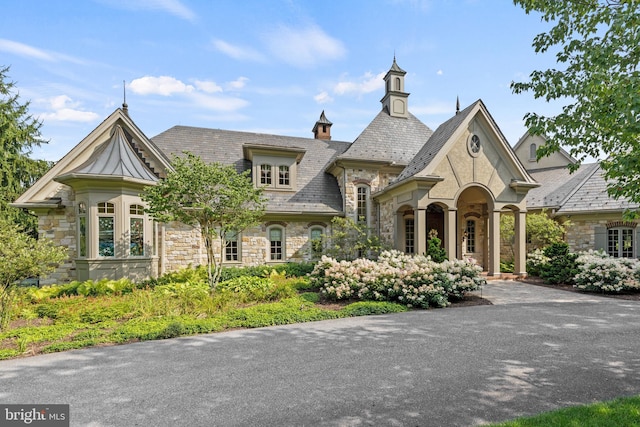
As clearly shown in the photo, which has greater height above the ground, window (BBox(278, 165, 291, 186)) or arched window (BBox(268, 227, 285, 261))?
window (BBox(278, 165, 291, 186))

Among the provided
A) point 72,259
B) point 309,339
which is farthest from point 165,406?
point 72,259

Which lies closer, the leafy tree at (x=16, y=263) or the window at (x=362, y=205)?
the leafy tree at (x=16, y=263)

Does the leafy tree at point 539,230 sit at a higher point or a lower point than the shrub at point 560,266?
higher

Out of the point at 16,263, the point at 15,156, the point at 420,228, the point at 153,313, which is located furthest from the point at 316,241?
the point at 15,156

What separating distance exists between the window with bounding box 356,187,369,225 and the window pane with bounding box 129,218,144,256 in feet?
32.3

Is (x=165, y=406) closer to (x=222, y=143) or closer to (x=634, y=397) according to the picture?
(x=634, y=397)

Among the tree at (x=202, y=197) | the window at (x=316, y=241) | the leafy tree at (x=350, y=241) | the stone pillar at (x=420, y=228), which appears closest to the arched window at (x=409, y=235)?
the leafy tree at (x=350, y=241)

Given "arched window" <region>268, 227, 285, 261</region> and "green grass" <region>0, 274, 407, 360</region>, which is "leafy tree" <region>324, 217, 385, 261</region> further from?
"green grass" <region>0, 274, 407, 360</region>

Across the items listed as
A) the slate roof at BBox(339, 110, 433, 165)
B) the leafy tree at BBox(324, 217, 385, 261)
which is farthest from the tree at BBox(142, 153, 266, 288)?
the slate roof at BBox(339, 110, 433, 165)

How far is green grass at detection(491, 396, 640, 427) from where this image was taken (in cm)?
319

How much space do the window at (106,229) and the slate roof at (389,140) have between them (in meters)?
10.2

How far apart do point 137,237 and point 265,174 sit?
6734 mm

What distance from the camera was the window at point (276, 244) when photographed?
1605 centimetres

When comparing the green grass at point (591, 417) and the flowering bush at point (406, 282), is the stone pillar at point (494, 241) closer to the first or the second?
the flowering bush at point (406, 282)
